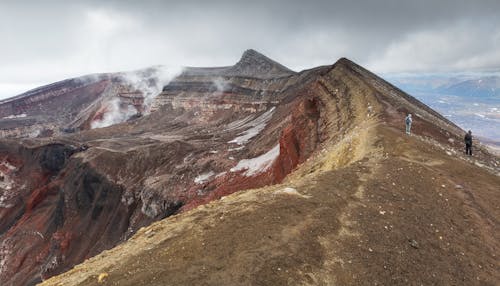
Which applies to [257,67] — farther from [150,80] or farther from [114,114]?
[114,114]

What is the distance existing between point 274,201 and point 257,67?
113832mm

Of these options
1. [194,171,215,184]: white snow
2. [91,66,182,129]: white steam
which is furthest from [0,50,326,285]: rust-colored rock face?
[91,66,182,129]: white steam

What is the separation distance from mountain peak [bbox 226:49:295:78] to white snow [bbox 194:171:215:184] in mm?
62614

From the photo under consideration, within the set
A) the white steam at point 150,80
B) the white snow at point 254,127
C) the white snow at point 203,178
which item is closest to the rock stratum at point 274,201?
the white snow at point 203,178

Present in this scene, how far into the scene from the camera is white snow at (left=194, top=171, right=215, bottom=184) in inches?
2012

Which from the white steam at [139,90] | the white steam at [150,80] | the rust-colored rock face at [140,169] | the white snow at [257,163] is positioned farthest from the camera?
the white steam at [150,80]

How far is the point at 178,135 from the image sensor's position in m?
92.6

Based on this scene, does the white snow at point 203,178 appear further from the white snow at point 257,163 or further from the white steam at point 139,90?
the white steam at point 139,90

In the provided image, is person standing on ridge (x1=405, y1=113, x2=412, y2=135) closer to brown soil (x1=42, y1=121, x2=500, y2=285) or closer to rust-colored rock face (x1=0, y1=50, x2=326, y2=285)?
brown soil (x1=42, y1=121, x2=500, y2=285)

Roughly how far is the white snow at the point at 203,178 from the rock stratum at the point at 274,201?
0.26 meters

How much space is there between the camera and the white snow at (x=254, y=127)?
69.0m

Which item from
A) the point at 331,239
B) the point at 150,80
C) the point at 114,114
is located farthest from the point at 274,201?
the point at 150,80

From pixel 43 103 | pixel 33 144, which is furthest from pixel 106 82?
pixel 33 144

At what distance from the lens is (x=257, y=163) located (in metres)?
49.8
